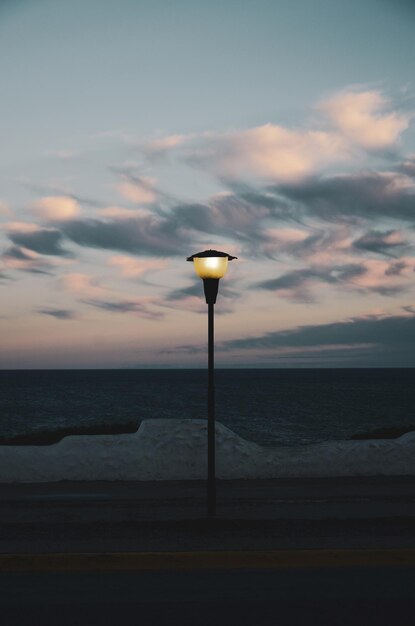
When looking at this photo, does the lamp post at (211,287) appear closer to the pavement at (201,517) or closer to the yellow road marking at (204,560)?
the pavement at (201,517)

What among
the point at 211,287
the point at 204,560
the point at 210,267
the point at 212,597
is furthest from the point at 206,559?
the point at 210,267

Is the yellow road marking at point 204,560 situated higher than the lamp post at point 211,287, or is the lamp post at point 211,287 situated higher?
the lamp post at point 211,287

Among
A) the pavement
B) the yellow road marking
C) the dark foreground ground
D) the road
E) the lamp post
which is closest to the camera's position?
the road

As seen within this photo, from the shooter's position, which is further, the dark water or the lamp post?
the dark water

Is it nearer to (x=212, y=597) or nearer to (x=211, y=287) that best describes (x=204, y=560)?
(x=212, y=597)

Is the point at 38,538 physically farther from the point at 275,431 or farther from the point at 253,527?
the point at 275,431

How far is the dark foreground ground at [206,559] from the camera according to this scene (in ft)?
20.6

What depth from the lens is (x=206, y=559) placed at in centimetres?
780

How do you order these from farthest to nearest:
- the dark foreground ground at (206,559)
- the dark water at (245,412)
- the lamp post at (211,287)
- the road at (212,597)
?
the dark water at (245,412)
the lamp post at (211,287)
the dark foreground ground at (206,559)
the road at (212,597)

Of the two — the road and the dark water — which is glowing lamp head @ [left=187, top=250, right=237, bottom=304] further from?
the dark water

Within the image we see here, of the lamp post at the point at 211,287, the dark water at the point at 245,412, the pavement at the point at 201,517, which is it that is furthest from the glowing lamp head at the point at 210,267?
the dark water at the point at 245,412

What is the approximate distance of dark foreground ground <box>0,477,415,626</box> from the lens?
6.29 meters

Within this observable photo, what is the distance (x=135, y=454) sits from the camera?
13320 millimetres

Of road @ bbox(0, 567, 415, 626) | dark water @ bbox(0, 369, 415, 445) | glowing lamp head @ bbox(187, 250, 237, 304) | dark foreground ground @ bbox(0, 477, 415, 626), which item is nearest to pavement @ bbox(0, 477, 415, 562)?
dark foreground ground @ bbox(0, 477, 415, 626)
